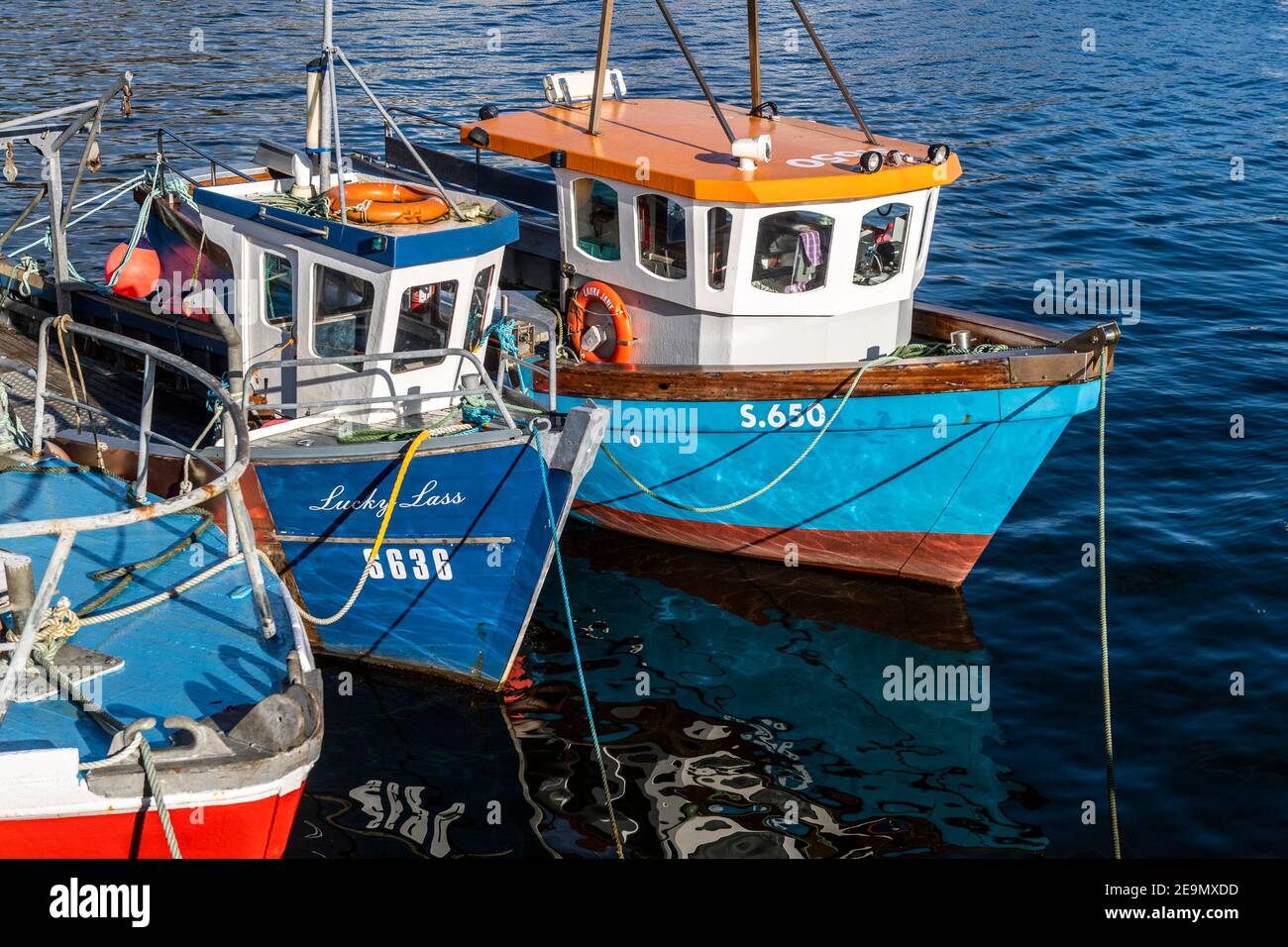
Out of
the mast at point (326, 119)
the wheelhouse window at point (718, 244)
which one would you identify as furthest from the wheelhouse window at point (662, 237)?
the mast at point (326, 119)

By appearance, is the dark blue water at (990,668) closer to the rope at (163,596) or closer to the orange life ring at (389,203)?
the rope at (163,596)

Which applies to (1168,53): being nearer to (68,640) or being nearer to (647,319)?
(647,319)

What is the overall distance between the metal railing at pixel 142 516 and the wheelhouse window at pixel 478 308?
2771 mm

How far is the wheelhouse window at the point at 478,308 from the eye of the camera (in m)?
12.5

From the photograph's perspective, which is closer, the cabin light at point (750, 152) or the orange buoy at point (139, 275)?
the cabin light at point (750, 152)

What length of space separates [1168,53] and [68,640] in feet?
113

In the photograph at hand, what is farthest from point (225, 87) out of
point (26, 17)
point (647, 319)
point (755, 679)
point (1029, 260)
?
point (755, 679)

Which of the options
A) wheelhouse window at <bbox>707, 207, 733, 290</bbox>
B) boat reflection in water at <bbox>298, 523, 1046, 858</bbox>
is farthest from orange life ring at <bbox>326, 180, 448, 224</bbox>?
boat reflection in water at <bbox>298, 523, 1046, 858</bbox>

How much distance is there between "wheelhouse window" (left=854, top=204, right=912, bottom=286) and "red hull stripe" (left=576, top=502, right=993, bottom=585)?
247 centimetres

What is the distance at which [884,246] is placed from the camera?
13.5 meters

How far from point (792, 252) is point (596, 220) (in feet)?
6.71

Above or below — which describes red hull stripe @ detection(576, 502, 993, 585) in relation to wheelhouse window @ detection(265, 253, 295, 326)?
below

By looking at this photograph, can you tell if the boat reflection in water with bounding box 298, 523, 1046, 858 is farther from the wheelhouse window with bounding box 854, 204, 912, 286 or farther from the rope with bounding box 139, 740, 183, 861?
the wheelhouse window with bounding box 854, 204, 912, 286

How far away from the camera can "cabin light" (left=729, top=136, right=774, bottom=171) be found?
12.5 meters
